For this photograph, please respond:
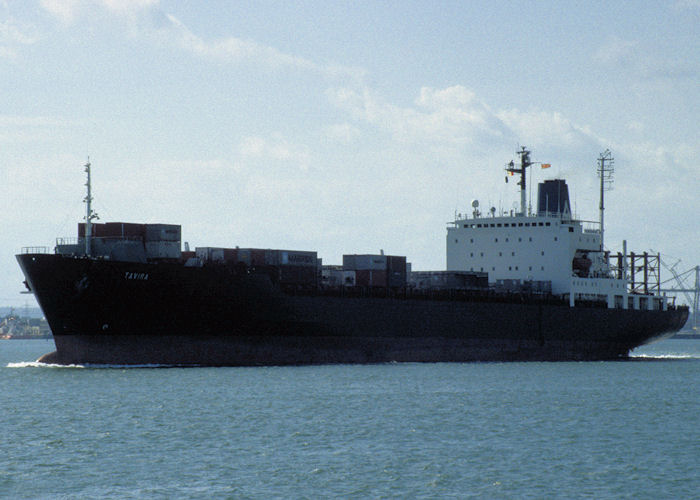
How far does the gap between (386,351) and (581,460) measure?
27181mm

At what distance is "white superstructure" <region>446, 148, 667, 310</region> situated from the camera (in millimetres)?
62844

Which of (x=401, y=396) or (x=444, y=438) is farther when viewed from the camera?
(x=401, y=396)

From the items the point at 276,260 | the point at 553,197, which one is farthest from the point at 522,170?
the point at 276,260

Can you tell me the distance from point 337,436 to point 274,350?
19122 mm

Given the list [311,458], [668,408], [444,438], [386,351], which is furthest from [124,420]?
[386,351]

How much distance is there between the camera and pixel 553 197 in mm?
66250

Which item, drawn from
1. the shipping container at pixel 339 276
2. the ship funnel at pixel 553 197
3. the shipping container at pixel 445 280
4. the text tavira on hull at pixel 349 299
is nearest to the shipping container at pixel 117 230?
the text tavira on hull at pixel 349 299

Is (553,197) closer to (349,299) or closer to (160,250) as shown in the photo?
(349,299)

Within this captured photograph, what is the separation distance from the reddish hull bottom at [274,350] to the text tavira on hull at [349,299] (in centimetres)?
6

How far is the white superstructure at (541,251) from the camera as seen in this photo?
206 ft

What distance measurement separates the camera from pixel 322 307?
4794 cm

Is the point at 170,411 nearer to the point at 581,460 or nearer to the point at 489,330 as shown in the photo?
the point at 581,460

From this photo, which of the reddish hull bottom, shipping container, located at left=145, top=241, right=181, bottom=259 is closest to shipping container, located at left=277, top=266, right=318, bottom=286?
the reddish hull bottom

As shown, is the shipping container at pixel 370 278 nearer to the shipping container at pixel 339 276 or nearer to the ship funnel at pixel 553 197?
the shipping container at pixel 339 276
